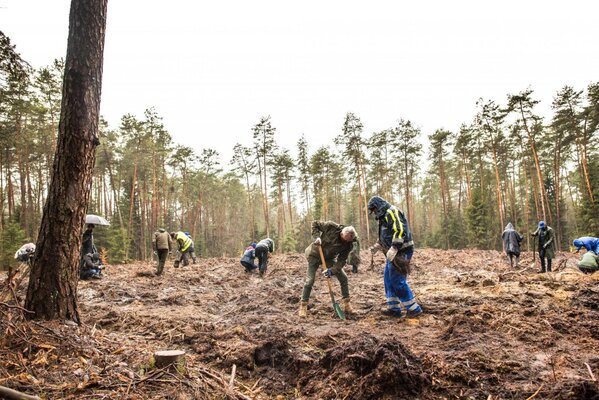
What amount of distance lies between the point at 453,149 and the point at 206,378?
3294cm

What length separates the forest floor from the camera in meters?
2.57

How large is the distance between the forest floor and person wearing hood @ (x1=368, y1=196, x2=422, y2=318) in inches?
11.2

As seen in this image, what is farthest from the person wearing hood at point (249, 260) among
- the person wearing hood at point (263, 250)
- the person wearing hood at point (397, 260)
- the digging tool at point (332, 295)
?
the person wearing hood at point (397, 260)

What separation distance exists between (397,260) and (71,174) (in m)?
4.99

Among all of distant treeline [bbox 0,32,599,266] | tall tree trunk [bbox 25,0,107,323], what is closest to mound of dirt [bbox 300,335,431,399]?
tall tree trunk [bbox 25,0,107,323]

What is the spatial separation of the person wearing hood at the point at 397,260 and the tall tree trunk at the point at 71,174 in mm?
4637

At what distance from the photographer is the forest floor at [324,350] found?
2574 millimetres

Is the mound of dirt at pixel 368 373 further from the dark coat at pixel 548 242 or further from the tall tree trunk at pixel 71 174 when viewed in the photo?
the dark coat at pixel 548 242

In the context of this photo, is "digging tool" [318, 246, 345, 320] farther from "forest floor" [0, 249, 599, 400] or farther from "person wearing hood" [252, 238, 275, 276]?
"person wearing hood" [252, 238, 275, 276]

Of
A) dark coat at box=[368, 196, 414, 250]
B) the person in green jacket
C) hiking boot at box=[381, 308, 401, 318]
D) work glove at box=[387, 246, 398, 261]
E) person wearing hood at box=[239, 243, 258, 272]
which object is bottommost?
hiking boot at box=[381, 308, 401, 318]

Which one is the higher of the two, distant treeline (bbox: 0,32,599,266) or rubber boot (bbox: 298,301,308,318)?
distant treeline (bbox: 0,32,599,266)

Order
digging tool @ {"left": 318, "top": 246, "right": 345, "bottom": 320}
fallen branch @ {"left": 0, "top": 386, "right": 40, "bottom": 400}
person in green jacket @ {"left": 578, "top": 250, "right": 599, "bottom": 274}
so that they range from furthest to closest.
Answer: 1. person in green jacket @ {"left": 578, "top": 250, "right": 599, "bottom": 274}
2. digging tool @ {"left": 318, "top": 246, "right": 345, "bottom": 320}
3. fallen branch @ {"left": 0, "top": 386, "right": 40, "bottom": 400}

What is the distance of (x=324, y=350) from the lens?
3.94 metres

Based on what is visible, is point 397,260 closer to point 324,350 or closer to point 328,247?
point 328,247
